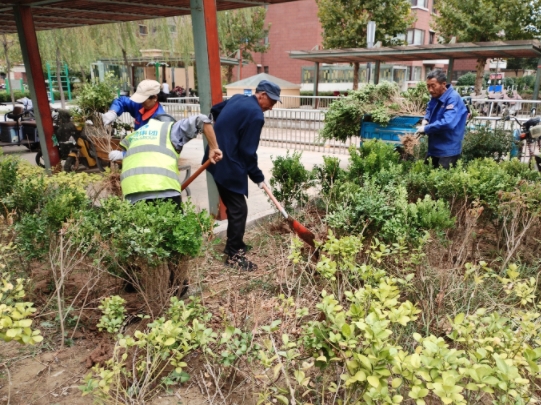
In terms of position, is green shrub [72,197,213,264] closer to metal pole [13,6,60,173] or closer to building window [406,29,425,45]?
metal pole [13,6,60,173]

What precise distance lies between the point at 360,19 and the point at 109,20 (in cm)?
1563

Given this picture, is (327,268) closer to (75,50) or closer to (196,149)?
(196,149)

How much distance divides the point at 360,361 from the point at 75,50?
20959mm

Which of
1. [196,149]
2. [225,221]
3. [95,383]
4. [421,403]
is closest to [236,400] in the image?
[95,383]

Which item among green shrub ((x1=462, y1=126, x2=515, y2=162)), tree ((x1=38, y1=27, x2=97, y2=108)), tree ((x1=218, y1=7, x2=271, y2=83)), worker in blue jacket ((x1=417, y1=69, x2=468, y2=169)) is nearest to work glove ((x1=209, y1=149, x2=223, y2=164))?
worker in blue jacket ((x1=417, y1=69, x2=468, y2=169))

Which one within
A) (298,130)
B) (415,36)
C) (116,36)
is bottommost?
(298,130)

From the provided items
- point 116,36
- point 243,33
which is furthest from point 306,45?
point 116,36

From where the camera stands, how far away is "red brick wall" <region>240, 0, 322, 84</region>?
3250 cm

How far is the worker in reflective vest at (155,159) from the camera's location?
325 cm

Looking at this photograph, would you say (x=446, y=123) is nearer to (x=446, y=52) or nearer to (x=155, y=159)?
(x=155, y=159)

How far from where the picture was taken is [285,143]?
12031mm

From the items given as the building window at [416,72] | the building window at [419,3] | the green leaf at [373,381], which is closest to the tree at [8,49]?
the green leaf at [373,381]

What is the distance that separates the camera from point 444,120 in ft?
15.8

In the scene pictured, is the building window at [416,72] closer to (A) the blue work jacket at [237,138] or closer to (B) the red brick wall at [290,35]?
(B) the red brick wall at [290,35]
